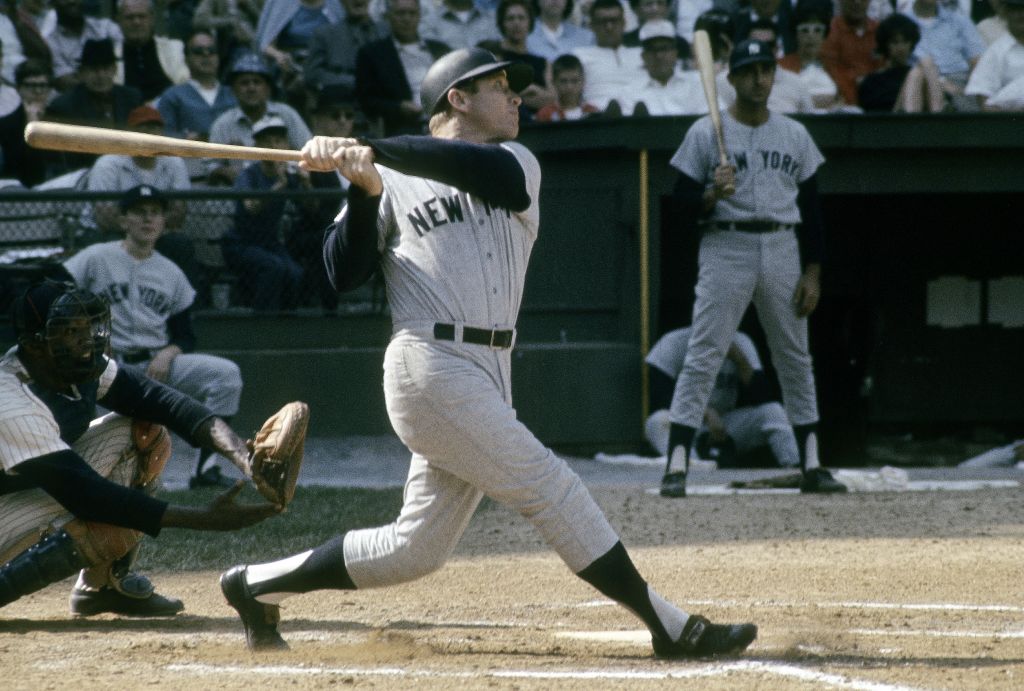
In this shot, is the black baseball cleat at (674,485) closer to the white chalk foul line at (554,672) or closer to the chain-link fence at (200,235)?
the chain-link fence at (200,235)

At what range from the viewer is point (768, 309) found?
23.8 feet

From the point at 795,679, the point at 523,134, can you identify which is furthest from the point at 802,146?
the point at 795,679

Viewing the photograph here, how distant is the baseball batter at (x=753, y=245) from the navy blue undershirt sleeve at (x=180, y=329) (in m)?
2.81

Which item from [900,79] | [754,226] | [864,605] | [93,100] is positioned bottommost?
[864,605]

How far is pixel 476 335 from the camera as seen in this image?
12.8 feet

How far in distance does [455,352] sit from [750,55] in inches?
151

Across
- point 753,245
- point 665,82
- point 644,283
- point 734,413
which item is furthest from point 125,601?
point 665,82

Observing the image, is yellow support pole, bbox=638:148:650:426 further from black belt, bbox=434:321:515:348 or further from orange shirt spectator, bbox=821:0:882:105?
black belt, bbox=434:321:515:348

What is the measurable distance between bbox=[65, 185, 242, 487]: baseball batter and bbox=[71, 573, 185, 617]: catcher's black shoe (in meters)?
3.25

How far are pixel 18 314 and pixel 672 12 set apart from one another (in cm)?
790

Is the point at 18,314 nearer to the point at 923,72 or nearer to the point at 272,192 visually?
the point at 272,192

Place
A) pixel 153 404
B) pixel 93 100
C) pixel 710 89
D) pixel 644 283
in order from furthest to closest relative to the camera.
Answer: pixel 93 100 < pixel 644 283 < pixel 710 89 < pixel 153 404

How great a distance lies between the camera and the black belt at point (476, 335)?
3.87 m

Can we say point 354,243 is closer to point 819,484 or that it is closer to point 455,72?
point 455,72
